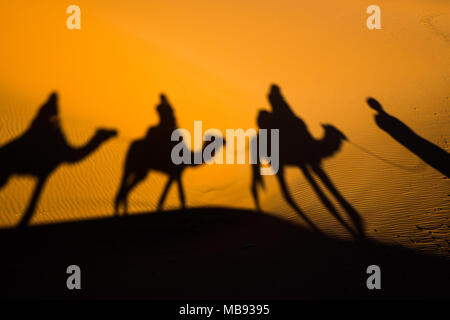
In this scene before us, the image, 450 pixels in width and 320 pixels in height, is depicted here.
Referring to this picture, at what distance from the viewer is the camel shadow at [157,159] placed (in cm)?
635

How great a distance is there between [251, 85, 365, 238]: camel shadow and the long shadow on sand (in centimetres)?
66

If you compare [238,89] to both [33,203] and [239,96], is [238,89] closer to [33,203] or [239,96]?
[239,96]

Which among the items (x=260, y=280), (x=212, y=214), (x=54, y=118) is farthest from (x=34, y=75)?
(x=260, y=280)

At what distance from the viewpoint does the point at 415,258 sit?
433 cm

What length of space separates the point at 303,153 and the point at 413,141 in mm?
2673

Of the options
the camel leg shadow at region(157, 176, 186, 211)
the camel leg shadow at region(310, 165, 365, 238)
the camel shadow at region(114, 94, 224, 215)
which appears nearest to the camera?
the camel leg shadow at region(310, 165, 365, 238)

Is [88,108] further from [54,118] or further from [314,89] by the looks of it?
[314,89]

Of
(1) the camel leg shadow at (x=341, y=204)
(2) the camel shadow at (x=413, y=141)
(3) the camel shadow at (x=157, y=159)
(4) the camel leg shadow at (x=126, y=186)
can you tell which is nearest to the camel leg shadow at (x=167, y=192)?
(3) the camel shadow at (x=157, y=159)

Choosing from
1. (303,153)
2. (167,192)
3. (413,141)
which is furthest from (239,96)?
(413,141)

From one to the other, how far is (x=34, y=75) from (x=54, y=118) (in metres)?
1.92

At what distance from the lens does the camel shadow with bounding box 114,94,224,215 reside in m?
6.35

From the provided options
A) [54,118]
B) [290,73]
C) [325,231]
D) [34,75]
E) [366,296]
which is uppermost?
[290,73]

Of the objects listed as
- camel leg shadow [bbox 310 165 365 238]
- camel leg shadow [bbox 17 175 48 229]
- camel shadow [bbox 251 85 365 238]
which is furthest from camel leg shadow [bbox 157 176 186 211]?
camel leg shadow [bbox 310 165 365 238]

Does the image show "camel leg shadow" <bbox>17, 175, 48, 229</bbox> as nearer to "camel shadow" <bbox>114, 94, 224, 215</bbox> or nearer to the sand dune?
the sand dune
